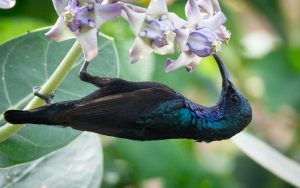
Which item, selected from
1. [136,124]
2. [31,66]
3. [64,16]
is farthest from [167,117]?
[31,66]

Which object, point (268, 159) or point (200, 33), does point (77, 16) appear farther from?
point (268, 159)

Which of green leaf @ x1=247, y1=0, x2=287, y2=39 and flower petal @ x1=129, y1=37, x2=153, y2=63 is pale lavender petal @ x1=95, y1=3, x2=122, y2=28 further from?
green leaf @ x1=247, y1=0, x2=287, y2=39

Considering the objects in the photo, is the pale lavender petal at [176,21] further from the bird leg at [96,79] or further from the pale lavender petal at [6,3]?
the pale lavender petal at [6,3]

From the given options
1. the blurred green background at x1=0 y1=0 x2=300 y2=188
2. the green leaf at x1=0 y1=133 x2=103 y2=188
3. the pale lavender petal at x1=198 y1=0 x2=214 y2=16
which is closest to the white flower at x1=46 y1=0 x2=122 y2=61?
the pale lavender petal at x1=198 y1=0 x2=214 y2=16

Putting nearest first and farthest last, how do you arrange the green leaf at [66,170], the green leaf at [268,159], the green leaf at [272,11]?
1. the green leaf at [66,170]
2. the green leaf at [268,159]
3. the green leaf at [272,11]

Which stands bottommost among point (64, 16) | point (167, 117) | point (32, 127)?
point (32, 127)

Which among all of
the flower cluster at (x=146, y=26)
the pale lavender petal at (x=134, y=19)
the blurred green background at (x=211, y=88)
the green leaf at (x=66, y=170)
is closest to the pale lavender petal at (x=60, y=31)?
the flower cluster at (x=146, y=26)

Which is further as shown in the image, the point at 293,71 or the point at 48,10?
the point at 293,71

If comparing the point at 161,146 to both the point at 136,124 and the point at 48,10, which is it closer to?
the point at 48,10
